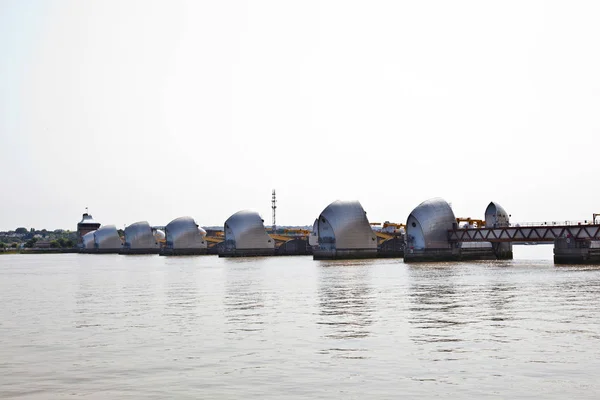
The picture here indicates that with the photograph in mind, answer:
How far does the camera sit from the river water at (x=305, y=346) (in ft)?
64.2

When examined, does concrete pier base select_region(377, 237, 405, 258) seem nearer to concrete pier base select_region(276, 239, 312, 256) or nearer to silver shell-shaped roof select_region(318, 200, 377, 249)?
silver shell-shaped roof select_region(318, 200, 377, 249)

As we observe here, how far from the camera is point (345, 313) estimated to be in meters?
38.1

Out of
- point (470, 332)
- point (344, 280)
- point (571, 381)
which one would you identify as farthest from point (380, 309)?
point (344, 280)

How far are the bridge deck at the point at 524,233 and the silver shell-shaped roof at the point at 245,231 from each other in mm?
49958

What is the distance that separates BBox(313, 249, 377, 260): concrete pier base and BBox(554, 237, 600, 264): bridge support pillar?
1449 inches

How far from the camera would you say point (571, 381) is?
1992 centimetres

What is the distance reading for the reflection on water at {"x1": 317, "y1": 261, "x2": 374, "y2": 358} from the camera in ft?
87.8

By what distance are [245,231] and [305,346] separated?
127m

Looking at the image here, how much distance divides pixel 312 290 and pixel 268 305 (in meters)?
12.5

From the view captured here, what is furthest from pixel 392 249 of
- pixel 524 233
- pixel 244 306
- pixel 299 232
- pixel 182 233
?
pixel 244 306

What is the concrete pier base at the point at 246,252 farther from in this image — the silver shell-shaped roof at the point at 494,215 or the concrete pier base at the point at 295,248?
the silver shell-shaped roof at the point at 494,215

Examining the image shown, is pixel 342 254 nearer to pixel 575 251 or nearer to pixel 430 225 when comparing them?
pixel 430 225

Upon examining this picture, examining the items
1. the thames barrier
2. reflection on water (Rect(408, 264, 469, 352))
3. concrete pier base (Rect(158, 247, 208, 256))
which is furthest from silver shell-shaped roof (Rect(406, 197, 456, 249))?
concrete pier base (Rect(158, 247, 208, 256))

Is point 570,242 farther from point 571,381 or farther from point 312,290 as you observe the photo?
point 571,381
